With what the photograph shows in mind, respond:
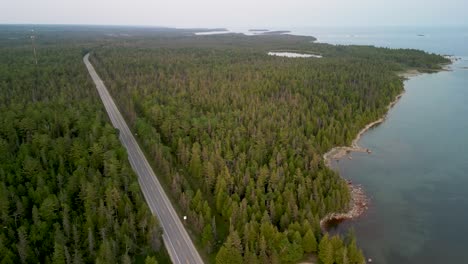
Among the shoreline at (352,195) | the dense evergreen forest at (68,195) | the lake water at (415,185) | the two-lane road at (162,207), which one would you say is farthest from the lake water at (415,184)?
the dense evergreen forest at (68,195)

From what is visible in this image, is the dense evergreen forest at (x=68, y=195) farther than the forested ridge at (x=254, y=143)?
No

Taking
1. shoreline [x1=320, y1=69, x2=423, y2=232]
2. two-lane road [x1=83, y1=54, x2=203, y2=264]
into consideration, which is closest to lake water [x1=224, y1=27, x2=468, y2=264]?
shoreline [x1=320, y1=69, x2=423, y2=232]

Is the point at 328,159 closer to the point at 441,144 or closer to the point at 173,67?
the point at 441,144

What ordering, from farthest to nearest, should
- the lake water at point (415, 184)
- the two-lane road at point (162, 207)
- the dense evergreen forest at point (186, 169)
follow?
the lake water at point (415, 184), the two-lane road at point (162, 207), the dense evergreen forest at point (186, 169)

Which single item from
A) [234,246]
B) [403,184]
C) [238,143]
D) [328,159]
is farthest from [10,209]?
[403,184]

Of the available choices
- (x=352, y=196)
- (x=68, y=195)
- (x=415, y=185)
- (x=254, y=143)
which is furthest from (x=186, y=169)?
(x=415, y=185)

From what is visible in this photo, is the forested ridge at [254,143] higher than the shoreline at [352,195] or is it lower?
higher

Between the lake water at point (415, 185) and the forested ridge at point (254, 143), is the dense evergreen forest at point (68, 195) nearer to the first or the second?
the forested ridge at point (254, 143)

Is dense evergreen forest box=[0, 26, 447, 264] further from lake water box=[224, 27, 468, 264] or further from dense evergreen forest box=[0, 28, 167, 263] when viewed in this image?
lake water box=[224, 27, 468, 264]
